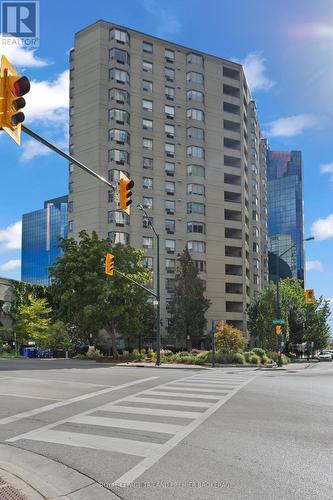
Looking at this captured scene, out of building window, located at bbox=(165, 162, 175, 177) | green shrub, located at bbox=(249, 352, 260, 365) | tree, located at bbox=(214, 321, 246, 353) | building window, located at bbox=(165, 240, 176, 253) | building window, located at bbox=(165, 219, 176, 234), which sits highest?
building window, located at bbox=(165, 162, 175, 177)

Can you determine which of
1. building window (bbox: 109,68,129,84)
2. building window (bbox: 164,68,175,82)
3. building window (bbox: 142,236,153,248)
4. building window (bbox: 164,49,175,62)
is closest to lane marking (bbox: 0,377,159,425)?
building window (bbox: 142,236,153,248)

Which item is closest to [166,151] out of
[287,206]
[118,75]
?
[118,75]

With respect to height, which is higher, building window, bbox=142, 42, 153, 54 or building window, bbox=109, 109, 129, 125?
building window, bbox=142, 42, 153, 54

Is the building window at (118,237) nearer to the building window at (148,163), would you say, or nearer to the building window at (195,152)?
the building window at (148,163)

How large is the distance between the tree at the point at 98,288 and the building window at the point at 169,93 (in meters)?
38.7

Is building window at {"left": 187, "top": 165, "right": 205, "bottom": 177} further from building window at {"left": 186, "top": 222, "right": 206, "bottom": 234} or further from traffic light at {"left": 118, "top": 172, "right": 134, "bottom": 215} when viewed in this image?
traffic light at {"left": 118, "top": 172, "right": 134, "bottom": 215}

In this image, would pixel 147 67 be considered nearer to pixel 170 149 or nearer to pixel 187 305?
pixel 170 149

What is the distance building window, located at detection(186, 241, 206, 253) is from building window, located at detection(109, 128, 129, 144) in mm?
16848

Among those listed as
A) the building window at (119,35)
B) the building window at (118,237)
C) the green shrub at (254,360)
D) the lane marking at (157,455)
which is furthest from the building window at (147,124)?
the lane marking at (157,455)

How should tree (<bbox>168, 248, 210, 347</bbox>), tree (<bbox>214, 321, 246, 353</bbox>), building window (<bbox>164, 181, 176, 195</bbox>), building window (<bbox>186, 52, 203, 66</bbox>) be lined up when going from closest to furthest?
tree (<bbox>214, 321, 246, 353</bbox>) → tree (<bbox>168, 248, 210, 347</bbox>) → building window (<bbox>164, 181, 176, 195</bbox>) → building window (<bbox>186, 52, 203, 66</bbox>)

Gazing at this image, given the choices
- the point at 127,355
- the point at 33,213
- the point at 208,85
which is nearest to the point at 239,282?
the point at 208,85

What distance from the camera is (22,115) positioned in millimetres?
6918

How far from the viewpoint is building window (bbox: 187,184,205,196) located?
72.1 metres

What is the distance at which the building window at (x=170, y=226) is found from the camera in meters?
69.8
